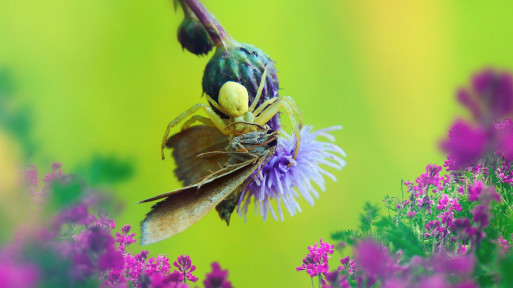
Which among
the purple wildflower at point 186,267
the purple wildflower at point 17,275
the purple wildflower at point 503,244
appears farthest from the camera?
the purple wildflower at point 186,267

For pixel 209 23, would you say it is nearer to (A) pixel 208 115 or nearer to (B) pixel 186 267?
(A) pixel 208 115

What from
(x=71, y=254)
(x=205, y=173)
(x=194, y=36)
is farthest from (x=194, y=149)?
(x=71, y=254)

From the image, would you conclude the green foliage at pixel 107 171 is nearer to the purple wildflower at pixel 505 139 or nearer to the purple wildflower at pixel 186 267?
the purple wildflower at pixel 186 267

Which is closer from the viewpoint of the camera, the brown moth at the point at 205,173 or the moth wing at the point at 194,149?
the brown moth at the point at 205,173

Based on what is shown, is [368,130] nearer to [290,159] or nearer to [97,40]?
[290,159]

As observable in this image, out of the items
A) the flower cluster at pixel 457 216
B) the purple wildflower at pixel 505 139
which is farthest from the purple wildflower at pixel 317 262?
the purple wildflower at pixel 505 139

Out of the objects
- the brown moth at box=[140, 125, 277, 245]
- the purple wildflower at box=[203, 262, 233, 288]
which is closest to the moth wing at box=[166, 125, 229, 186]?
the brown moth at box=[140, 125, 277, 245]

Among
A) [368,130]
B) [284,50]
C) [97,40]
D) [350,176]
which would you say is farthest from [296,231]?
[97,40]
